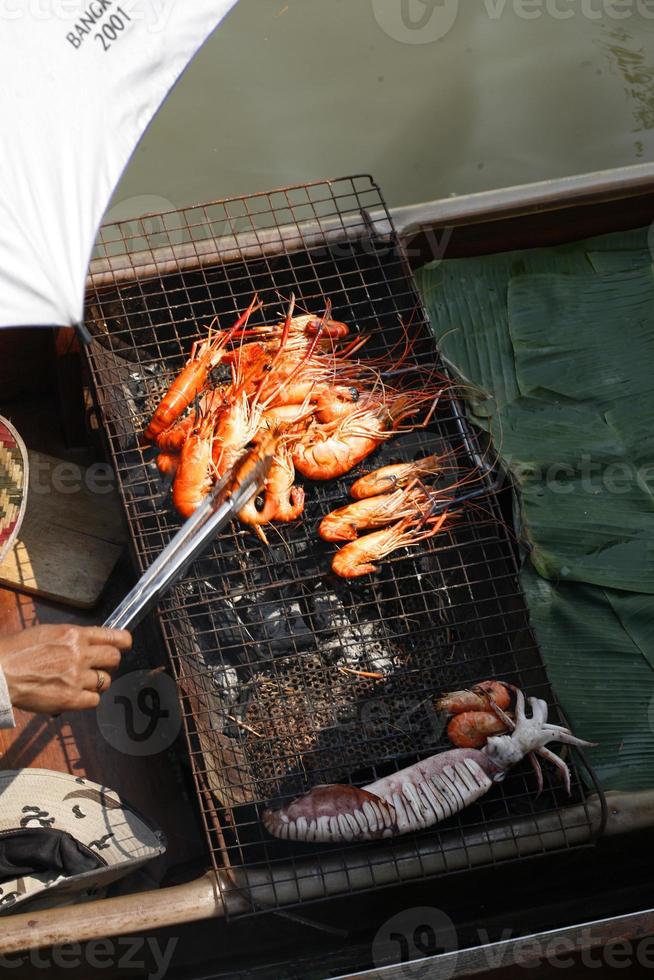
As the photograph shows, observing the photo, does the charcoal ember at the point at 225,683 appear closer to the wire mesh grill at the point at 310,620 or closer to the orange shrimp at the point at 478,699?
the wire mesh grill at the point at 310,620

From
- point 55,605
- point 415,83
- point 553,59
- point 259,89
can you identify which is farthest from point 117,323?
point 553,59

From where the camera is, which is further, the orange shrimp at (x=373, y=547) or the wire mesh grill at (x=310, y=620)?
the orange shrimp at (x=373, y=547)

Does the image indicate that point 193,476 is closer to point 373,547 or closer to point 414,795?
point 373,547

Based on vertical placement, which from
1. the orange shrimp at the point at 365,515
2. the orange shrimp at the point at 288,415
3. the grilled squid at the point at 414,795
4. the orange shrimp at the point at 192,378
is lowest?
the grilled squid at the point at 414,795

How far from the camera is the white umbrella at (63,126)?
101 inches

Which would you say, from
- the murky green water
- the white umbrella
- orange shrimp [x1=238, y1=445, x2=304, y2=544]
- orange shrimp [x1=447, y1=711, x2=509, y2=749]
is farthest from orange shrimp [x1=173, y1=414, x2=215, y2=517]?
the murky green water

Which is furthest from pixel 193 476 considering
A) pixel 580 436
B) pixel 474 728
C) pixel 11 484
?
pixel 580 436

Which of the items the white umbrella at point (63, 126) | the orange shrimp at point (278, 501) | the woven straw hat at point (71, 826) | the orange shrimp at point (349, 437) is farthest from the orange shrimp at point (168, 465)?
the woven straw hat at point (71, 826)

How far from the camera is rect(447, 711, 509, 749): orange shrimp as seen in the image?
3.00 meters

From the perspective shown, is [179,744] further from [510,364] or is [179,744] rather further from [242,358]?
[510,364]

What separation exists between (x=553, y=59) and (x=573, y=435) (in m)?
3.36

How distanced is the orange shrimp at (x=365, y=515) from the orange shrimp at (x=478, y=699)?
2.19ft

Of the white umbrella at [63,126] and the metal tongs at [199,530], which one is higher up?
the white umbrella at [63,126]

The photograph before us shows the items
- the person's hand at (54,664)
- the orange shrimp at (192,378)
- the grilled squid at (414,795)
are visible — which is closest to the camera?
the person's hand at (54,664)
